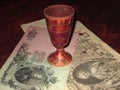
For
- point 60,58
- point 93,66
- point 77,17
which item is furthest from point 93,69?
point 77,17

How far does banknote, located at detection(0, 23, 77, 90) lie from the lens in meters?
0.73

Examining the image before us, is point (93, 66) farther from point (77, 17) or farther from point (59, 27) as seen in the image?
point (77, 17)

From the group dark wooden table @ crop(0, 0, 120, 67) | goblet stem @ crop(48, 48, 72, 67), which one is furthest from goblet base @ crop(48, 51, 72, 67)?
dark wooden table @ crop(0, 0, 120, 67)

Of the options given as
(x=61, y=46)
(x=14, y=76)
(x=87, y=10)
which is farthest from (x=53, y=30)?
(x=87, y=10)

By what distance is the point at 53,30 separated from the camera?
2.41 ft

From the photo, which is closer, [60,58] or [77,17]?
[60,58]

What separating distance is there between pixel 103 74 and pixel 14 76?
27cm

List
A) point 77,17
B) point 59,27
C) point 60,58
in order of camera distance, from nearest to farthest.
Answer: point 59,27 → point 60,58 → point 77,17

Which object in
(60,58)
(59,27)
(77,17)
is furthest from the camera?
(77,17)

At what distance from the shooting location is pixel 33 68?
79 cm

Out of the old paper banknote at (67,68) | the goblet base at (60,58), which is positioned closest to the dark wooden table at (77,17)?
the old paper banknote at (67,68)

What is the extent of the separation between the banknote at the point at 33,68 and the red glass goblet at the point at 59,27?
0.03m

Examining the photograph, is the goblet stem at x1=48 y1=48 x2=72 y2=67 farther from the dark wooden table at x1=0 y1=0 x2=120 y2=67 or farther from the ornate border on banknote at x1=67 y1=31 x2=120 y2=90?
the dark wooden table at x1=0 y1=0 x2=120 y2=67

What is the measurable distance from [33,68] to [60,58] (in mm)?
97
